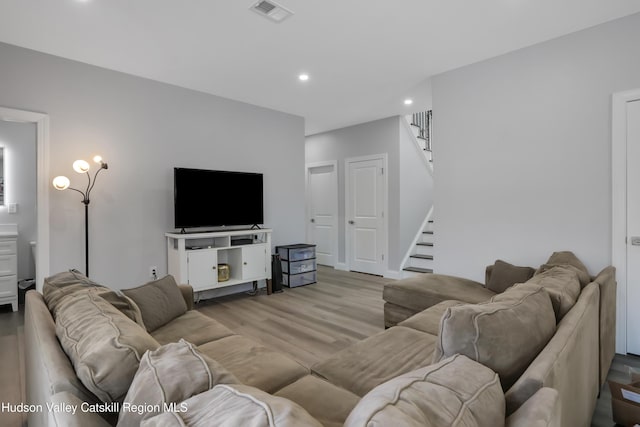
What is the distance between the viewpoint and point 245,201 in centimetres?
455

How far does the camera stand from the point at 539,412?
2.59 ft

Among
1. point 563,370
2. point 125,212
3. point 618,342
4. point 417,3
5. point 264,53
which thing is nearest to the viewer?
point 563,370

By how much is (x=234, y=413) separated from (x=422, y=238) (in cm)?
547

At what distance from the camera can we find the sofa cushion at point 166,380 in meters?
0.76

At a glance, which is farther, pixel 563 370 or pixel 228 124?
pixel 228 124

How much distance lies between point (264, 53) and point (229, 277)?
107 inches

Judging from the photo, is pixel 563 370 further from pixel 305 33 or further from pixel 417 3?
pixel 305 33

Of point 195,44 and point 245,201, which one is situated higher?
point 195,44

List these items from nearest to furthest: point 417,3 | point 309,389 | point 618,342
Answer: point 309,389 → point 417,3 → point 618,342

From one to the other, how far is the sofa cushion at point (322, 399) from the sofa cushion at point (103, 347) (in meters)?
0.59

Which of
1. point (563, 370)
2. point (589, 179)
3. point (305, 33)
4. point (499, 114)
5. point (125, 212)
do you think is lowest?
point (563, 370)

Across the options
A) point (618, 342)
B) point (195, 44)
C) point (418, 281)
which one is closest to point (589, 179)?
point (618, 342)

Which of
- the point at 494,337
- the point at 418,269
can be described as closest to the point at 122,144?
the point at 494,337

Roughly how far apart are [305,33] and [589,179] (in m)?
2.75
